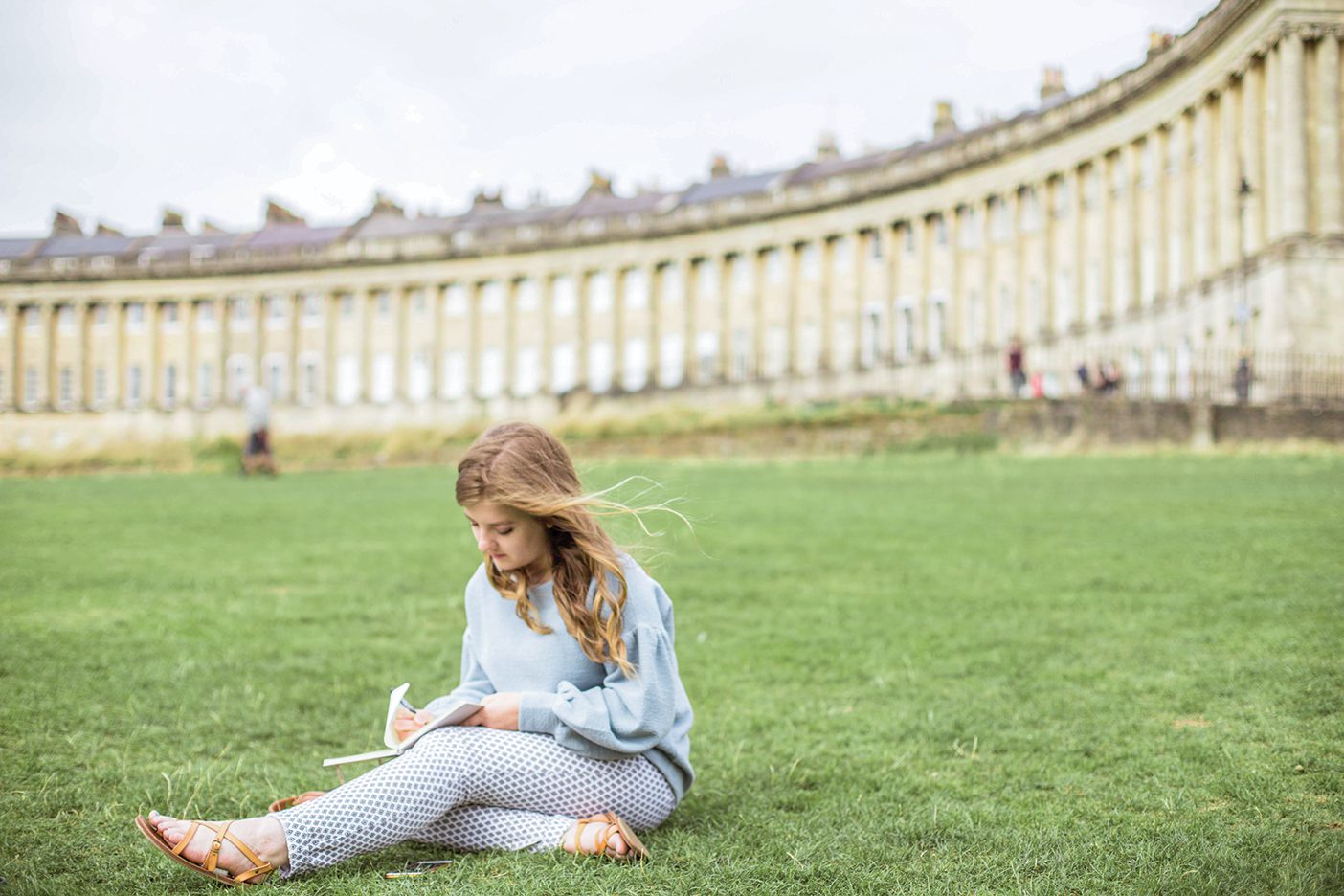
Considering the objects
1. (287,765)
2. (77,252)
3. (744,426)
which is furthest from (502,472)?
(77,252)

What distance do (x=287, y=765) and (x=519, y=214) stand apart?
6510cm

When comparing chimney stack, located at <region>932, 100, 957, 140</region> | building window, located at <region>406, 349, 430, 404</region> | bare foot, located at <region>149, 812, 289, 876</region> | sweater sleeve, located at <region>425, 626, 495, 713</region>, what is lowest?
bare foot, located at <region>149, 812, 289, 876</region>

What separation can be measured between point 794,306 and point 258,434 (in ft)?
110

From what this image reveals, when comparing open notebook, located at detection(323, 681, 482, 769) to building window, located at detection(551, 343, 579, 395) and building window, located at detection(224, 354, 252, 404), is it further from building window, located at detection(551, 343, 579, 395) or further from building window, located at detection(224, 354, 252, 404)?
building window, located at detection(224, 354, 252, 404)

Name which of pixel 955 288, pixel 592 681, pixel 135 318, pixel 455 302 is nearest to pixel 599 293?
pixel 455 302

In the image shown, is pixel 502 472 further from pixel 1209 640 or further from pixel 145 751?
pixel 1209 640

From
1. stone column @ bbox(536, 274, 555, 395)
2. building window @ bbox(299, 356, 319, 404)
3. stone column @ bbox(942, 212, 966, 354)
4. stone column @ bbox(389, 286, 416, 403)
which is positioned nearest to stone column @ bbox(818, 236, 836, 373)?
stone column @ bbox(942, 212, 966, 354)

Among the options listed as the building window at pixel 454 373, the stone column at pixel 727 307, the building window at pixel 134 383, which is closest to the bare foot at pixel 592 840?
the stone column at pixel 727 307

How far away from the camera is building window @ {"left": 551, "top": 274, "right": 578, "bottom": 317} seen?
6150cm

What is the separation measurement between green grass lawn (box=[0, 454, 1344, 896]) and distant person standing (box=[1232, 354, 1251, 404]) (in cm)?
1373

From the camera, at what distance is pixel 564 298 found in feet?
203

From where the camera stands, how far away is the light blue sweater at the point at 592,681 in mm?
4172

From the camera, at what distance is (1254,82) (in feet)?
111

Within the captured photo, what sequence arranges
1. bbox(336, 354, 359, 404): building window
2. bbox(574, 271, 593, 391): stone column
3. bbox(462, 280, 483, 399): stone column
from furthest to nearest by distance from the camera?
bbox(336, 354, 359, 404): building window, bbox(462, 280, 483, 399): stone column, bbox(574, 271, 593, 391): stone column
